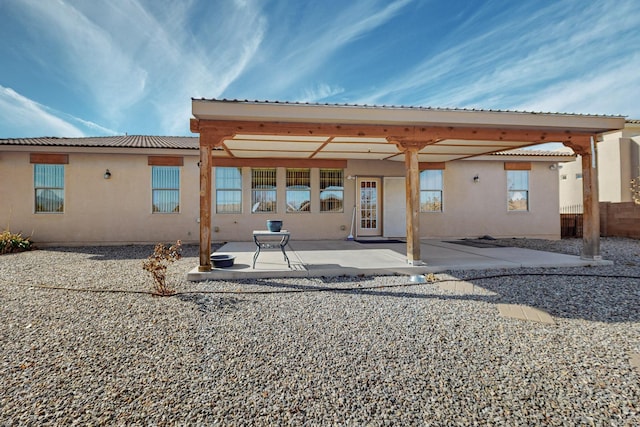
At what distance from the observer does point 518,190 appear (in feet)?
36.7

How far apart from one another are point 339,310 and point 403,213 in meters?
7.69

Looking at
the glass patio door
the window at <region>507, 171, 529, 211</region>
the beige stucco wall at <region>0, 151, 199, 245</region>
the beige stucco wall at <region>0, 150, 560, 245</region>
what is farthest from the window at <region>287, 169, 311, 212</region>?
the window at <region>507, 171, 529, 211</region>

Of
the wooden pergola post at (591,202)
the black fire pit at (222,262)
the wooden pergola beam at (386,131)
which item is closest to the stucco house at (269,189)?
the wooden pergola post at (591,202)

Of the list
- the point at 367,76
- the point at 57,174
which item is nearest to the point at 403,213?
the point at 367,76

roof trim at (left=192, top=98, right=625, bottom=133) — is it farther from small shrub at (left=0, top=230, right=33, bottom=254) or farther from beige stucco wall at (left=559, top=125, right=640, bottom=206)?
beige stucco wall at (left=559, top=125, right=640, bottom=206)

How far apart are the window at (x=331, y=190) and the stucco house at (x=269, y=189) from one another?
0.03 metres

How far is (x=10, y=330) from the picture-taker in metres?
3.16

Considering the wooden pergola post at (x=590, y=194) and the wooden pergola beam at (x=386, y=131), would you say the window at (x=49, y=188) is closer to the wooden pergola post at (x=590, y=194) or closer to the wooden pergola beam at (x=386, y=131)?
the wooden pergola beam at (x=386, y=131)

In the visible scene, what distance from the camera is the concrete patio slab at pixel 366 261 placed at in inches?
213

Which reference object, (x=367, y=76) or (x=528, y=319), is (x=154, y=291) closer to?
(x=528, y=319)

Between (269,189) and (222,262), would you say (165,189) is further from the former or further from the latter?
(222,262)

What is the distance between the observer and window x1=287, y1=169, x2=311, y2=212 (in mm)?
10242

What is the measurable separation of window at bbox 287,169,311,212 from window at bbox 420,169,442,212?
13.5 feet

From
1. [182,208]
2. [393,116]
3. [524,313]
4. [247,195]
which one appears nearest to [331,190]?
[247,195]
